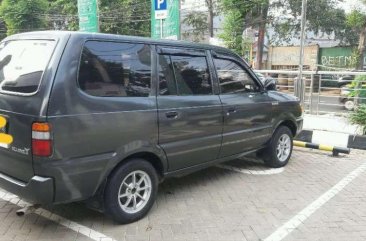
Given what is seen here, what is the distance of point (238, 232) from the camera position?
13.3 feet

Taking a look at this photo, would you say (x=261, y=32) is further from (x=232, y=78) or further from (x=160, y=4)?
(x=232, y=78)

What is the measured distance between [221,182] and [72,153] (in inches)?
104

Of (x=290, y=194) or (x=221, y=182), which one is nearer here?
(x=290, y=194)

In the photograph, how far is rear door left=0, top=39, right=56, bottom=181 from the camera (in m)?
3.48

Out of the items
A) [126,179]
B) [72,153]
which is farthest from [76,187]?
[126,179]

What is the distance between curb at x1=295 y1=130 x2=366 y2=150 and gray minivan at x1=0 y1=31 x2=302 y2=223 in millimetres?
A: 3482

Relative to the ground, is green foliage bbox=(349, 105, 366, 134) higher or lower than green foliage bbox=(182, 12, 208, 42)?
lower

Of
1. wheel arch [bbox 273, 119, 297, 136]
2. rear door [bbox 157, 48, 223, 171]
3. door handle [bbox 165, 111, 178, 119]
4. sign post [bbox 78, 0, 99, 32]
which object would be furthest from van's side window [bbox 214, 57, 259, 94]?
sign post [bbox 78, 0, 99, 32]

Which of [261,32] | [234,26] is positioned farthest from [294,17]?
[234,26]

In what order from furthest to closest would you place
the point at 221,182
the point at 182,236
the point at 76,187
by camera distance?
the point at 221,182, the point at 182,236, the point at 76,187

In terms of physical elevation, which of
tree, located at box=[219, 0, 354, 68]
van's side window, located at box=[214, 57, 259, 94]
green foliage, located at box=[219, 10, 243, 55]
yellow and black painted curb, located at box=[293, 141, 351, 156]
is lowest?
yellow and black painted curb, located at box=[293, 141, 351, 156]

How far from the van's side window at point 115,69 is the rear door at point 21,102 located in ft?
1.14

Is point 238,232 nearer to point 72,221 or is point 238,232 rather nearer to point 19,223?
point 72,221

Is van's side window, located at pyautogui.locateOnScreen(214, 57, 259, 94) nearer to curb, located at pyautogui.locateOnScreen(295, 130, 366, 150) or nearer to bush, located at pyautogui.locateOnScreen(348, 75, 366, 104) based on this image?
curb, located at pyautogui.locateOnScreen(295, 130, 366, 150)
